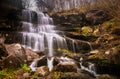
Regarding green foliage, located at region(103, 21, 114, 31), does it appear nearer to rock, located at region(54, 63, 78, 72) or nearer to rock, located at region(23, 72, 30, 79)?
rock, located at region(54, 63, 78, 72)

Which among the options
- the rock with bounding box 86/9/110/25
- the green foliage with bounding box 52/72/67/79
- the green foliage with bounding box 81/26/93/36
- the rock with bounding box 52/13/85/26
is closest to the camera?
the green foliage with bounding box 52/72/67/79

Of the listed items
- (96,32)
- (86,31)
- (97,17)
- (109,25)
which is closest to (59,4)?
(97,17)

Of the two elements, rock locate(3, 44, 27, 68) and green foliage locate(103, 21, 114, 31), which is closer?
rock locate(3, 44, 27, 68)

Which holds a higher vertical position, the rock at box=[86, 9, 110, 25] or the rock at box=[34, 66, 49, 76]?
the rock at box=[86, 9, 110, 25]

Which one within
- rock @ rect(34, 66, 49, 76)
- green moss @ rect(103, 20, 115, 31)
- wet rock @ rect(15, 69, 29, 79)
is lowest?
rock @ rect(34, 66, 49, 76)

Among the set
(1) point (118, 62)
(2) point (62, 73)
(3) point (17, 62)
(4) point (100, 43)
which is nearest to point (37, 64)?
(3) point (17, 62)

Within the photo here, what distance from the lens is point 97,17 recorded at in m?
21.1

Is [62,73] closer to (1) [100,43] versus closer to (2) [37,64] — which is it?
(2) [37,64]

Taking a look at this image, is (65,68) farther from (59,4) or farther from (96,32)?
(59,4)

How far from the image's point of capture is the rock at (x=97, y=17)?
20.8m

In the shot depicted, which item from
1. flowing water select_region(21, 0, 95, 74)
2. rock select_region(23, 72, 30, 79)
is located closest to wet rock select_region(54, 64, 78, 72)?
rock select_region(23, 72, 30, 79)

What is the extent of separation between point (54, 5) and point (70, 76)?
68.2 ft

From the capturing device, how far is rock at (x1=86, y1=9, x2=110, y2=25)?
68.4ft

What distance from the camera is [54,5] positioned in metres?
29.3
